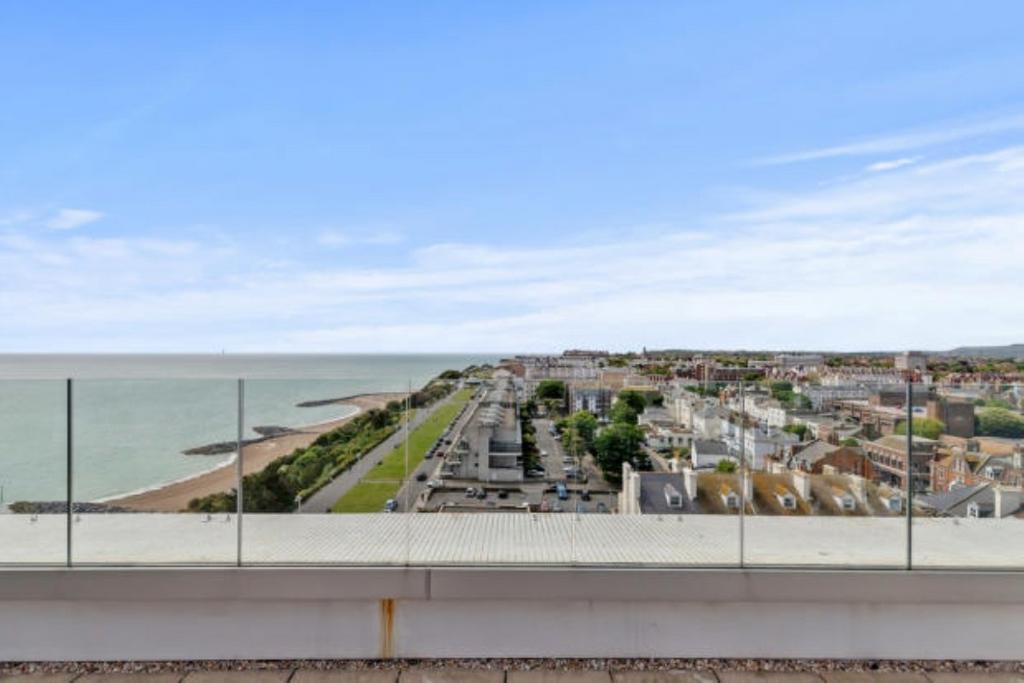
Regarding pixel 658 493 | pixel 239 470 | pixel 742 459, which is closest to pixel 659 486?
pixel 658 493

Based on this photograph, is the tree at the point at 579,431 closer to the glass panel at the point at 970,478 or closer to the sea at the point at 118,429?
the sea at the point at 118,429

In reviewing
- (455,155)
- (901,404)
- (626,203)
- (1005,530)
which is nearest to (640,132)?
(626,203)

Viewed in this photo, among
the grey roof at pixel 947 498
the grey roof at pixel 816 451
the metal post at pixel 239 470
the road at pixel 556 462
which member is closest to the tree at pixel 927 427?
the grey roof at pixel 947 498

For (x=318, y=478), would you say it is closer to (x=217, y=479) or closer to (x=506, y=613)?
(x=217, y=479)

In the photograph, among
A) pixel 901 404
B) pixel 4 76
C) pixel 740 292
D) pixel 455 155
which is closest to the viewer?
pixel 901 404

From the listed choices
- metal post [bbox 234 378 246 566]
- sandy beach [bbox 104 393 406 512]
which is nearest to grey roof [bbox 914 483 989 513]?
sandy beach [bbox 104 393 406 512]

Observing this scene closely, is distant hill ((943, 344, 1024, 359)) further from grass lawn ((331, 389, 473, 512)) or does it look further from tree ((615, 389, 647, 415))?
grass lawn ((331, 389, 473, 512))

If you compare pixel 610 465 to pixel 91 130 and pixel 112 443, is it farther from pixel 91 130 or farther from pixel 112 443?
pixel 91 130
